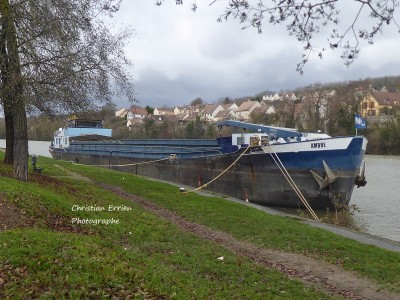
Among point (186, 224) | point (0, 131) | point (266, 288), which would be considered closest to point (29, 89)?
point (186, 224)

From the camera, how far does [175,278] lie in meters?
6.21

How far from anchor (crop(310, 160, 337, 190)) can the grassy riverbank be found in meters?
6.59

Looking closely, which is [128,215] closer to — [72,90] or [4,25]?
[72,90]

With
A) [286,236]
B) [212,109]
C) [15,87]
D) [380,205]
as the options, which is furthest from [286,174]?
[212,109]

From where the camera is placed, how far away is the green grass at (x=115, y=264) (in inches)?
203

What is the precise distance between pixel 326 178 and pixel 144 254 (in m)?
13.2

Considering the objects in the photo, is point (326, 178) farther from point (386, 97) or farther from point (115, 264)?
point (386, 97)

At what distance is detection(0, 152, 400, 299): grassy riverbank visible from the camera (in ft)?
17.4

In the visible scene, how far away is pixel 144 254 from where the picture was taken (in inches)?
300

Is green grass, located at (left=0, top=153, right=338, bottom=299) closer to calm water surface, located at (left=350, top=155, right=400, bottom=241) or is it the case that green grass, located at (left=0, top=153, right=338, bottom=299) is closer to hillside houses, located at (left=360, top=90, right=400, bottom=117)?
calm water surface, located at (left=350, top=155, right=400, bottom=241)

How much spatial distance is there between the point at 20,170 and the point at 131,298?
867 centimetres

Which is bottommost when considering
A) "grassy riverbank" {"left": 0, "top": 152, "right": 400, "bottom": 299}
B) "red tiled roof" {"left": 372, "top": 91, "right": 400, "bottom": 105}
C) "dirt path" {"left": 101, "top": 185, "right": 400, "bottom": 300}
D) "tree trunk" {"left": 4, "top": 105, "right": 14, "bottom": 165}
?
"dirt path" {"left": 101, "top": 185, "right": 400, "bottom": 300}

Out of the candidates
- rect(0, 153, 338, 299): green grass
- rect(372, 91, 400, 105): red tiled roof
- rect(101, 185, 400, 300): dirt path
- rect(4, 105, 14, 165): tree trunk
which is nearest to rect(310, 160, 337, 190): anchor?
rect(101, 185, 400, 300): dirt path

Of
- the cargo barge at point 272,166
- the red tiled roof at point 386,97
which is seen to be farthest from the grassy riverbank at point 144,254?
the red tiled roof at point 386,97
